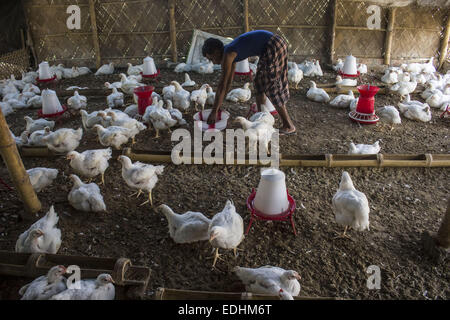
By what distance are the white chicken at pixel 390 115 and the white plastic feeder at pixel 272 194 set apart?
3.21 metres

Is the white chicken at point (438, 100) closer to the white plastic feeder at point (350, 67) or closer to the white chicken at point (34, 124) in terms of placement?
the white plastic feeder at point (350, 67)

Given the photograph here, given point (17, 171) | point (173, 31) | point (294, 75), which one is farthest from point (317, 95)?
point (17, 171)

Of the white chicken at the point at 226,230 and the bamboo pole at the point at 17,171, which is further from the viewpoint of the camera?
the bamboo pole at the point at 17,171

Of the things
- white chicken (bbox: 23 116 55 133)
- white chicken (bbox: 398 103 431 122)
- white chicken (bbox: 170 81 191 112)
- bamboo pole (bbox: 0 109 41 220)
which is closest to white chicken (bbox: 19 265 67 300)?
bamboo pole (bbox: 0 109 41 220)

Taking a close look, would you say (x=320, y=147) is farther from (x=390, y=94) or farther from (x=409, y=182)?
(x=390, y=94)

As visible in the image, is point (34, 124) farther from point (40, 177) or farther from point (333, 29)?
point (333, 29)

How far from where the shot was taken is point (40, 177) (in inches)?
142

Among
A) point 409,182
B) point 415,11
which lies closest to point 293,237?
point 409,182

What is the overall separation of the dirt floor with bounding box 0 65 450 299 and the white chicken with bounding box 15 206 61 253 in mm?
189

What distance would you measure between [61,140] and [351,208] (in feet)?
11.8

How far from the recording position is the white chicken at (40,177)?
11.7ft

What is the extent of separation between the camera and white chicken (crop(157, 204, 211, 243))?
291cm

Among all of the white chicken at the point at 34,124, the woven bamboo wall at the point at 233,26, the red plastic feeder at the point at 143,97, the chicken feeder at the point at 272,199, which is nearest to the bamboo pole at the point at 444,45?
the woven bamboo wall at the point at 233,26
